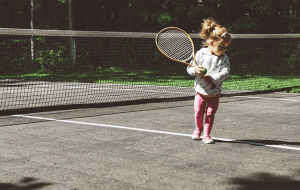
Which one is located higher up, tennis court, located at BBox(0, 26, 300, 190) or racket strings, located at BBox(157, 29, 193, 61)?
racket strings, located at BBox(157, 29, 193, 61)

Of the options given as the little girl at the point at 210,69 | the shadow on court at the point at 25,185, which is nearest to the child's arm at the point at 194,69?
the little girl at the point at 210,69

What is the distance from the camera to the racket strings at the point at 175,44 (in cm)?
629

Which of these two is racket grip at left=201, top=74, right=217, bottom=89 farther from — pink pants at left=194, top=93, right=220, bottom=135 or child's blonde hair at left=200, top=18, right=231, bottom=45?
child's blonde hair at left=200, top=18, right=231, bottom=45

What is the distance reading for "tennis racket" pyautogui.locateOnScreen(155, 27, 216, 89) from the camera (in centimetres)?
626

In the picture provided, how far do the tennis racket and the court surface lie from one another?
1.30 metres

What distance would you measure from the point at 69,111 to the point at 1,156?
383 cm

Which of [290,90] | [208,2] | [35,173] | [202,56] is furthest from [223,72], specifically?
[208,2]

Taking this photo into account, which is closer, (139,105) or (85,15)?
(139,105)

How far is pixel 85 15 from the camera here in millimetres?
30797

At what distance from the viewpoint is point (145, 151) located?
17.5 ft

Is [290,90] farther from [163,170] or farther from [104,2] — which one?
[104,2]

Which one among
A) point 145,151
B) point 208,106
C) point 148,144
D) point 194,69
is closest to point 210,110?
point 208,106

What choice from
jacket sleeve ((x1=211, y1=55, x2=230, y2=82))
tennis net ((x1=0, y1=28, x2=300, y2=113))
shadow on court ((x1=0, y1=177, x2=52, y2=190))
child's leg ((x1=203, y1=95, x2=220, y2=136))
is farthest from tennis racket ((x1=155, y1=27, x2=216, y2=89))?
tennis net ((x1=0, y1=28, x2=300, y2=113))

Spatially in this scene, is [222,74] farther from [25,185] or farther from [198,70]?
[25,185]
